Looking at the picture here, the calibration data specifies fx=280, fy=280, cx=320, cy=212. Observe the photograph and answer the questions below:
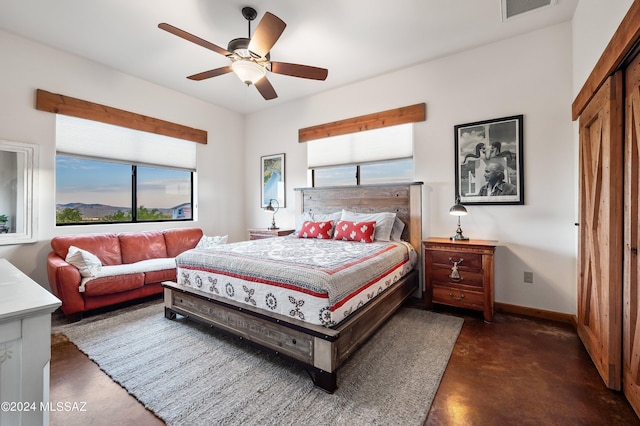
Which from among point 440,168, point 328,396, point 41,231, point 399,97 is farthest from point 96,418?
point 399,97

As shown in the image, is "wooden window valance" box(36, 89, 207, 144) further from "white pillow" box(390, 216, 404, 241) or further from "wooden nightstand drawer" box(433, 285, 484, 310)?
"wooden nightstand drawer" box(433, 285, 484, 310)

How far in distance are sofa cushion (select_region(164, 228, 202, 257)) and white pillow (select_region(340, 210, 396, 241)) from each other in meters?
2.52

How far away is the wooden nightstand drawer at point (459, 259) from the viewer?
116 inches

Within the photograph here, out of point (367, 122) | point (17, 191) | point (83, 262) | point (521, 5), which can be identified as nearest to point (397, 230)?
point (367, 122)

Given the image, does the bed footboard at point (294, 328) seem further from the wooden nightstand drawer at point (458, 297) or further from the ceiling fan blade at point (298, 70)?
the ceiling fan blade at point (298, 70)

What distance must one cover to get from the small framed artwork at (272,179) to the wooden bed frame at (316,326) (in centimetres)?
205

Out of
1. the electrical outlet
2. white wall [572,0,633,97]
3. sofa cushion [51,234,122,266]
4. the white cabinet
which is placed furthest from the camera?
sofa cushion [51,234,122,266]

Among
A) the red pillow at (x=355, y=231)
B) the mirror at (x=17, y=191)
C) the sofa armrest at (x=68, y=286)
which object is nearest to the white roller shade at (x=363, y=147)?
the red pillow at (x=355, y=231)

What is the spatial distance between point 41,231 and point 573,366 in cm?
542

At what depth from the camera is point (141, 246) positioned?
3.91m

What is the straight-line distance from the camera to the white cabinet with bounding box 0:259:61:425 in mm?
881

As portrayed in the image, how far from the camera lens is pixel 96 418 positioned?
1.59m

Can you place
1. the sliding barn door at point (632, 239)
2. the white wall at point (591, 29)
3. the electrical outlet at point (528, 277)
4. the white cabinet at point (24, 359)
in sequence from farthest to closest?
1. the electrical outlet at point (528, 277)
2. the white wall at point (591, 29)
3. the sliding barn door at point (632, 239)
4. the white cabinet at point (24, 359)

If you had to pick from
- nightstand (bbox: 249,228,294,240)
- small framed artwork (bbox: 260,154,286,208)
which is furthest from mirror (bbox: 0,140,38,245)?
small framed artwork (bbox: 260,154,286,208)
